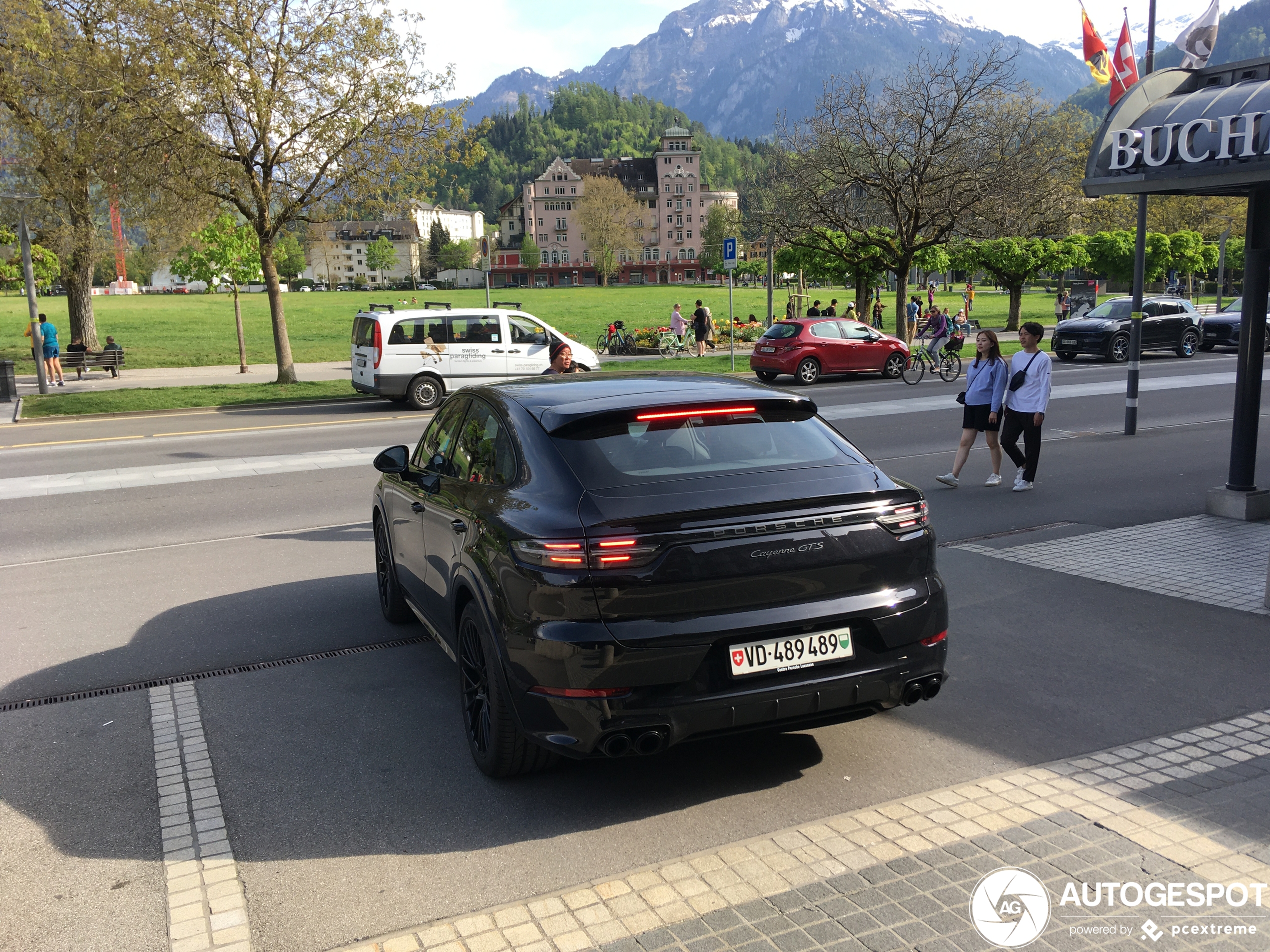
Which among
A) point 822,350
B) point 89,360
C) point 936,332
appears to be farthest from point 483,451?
point 89,360

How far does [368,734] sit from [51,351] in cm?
2421

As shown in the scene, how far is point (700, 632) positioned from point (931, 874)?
1089mm

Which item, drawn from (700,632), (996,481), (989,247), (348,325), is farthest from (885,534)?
(348,325)

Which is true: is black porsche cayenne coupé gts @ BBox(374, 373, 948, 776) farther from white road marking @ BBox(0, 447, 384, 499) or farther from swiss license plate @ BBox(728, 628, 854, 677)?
white road marking @ BBox(0, 447, 384, 499)

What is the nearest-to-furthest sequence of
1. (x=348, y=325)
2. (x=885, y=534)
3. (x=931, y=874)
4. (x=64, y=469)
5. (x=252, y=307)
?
(x=931, y=874) → (x=885, y=534) → (x=64, y=469) → (x=348, y=325) → (x=252, y=307)

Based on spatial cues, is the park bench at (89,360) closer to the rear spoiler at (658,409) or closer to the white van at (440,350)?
the white van at (440,350)

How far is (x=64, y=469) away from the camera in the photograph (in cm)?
1309

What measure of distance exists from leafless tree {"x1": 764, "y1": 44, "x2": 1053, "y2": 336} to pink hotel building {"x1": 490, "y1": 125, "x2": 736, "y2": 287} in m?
137

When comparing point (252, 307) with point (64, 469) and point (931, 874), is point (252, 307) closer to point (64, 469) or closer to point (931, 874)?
point (64, 469)

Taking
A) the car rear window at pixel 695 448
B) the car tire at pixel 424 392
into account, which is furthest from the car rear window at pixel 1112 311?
the car rear window at pixel 695 448

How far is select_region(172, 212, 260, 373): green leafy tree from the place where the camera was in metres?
27.0

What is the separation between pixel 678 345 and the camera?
31641mm

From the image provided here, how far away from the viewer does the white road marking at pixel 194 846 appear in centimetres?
319

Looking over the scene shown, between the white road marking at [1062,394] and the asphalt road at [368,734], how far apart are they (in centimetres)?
807
